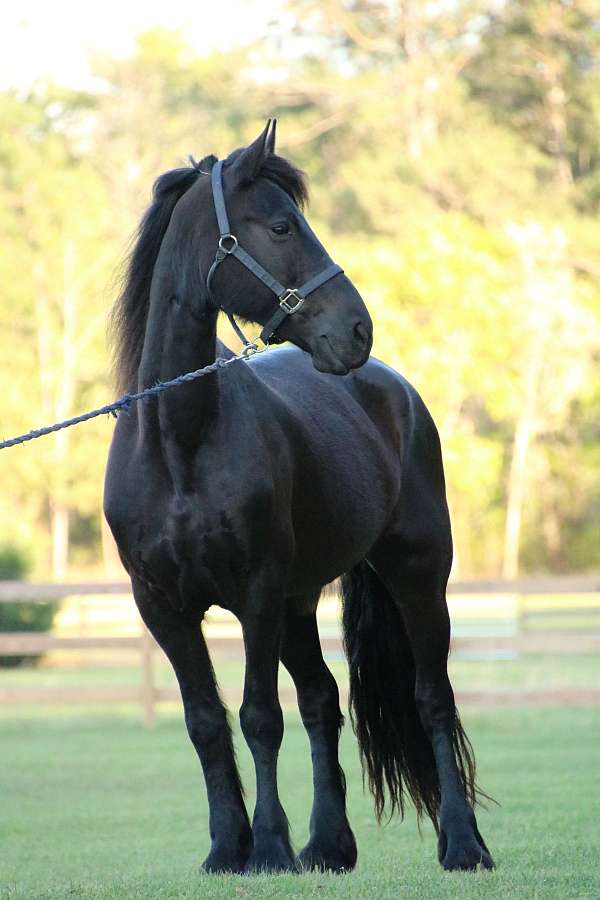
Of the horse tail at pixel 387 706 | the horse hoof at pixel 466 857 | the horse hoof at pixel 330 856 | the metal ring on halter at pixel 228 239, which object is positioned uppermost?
the metal ring on halter at pixel 228 239

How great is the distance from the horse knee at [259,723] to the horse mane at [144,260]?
1249 millimetres

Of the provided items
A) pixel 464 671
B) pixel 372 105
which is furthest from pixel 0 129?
pixel 464 671

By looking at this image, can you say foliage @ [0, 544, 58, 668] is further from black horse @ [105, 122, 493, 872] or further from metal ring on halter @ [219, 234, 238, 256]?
metal ring on halter @ [219, 234, 238, 256]

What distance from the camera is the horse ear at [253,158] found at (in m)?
5.02

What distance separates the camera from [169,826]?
8.55 metres

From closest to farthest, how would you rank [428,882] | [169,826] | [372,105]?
[428,882] < [169,826] < [372,105]

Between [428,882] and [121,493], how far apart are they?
1704 millimetres

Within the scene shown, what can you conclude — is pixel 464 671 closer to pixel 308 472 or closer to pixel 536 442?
pixel 308 472

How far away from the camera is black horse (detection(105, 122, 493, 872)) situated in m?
5.01

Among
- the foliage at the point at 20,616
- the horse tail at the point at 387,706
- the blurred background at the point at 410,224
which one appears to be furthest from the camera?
the blurred background at the point at 410,224

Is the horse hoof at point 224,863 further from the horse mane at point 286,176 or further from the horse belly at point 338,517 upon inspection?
the horse mane at point 286,176

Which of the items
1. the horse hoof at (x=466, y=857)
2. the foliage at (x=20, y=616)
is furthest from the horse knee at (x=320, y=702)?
the foliage at (x=20, y=616)

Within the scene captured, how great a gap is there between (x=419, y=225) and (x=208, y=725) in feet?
118

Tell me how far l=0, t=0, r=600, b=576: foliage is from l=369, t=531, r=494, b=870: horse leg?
32.3m
